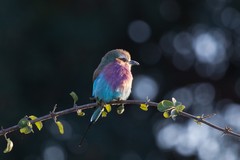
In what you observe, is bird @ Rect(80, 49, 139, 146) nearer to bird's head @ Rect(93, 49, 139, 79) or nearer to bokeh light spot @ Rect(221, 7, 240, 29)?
bird's head @ Rect(93, 49, 139, 79)

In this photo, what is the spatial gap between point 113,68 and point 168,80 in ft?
19.5

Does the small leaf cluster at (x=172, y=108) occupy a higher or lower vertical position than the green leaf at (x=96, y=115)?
higher

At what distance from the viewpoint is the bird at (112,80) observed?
4012 mm

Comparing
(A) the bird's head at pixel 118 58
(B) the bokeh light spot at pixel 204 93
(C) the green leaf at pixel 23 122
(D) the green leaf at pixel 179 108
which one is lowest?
(B) the bokeh light spot at pixel 204 93

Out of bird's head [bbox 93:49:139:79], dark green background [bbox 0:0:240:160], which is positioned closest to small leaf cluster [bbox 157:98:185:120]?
bird's head [bbox 93:49:139:79]

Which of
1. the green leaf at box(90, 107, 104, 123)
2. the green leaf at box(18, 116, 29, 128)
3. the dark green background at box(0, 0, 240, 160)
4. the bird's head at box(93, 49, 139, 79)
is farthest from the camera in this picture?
the dark green background at box(0, 0, 240, 160)

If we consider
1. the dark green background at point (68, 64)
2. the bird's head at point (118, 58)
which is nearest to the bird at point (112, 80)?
the bird's head at point (118, 58)

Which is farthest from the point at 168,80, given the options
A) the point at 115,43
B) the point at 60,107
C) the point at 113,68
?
the point at 113,68

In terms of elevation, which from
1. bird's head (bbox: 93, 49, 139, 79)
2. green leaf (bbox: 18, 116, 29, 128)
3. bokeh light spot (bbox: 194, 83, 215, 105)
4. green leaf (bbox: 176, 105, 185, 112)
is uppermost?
bird's head (bbox: 93, 49, 139, 79)

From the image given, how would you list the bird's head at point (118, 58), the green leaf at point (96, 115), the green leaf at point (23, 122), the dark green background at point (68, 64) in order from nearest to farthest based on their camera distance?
the green leaf at point (23, 122), the green leaf at point (96, 115), the bird's head at point (118, 58), the dark green background at point (68, 64)

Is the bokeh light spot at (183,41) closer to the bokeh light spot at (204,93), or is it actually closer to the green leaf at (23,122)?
Answer: the bokeh light spot at (204,93)

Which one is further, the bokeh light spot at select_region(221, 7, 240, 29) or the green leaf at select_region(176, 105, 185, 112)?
the bokeh light spot at select_region(221, 7, 240, 29)

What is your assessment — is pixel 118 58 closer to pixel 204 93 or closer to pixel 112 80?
pixel 112 80

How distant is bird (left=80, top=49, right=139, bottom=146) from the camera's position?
401 centimetres
